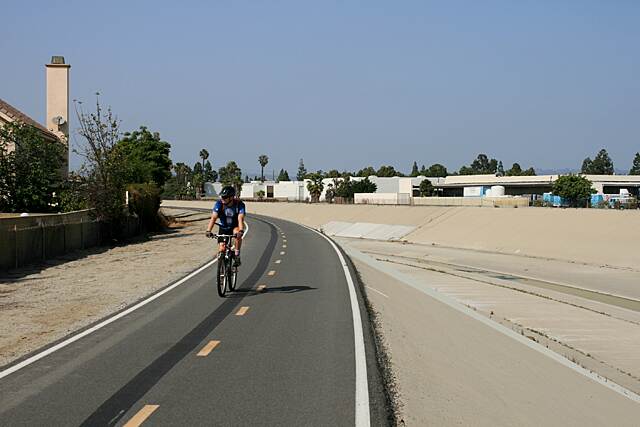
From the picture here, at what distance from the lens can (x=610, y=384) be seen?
9.34m

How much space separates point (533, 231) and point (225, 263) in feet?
126

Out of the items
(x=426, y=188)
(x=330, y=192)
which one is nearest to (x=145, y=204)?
(x=426, y=188)

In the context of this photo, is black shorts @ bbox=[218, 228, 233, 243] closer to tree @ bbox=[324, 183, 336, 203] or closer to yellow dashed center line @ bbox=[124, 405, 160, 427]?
yellow dashed center line @ bbox=[124, 405, 160, 427]

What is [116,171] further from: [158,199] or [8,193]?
[158,199]

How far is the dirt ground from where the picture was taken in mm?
11055

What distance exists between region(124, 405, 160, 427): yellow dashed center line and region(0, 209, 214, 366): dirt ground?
118 inches

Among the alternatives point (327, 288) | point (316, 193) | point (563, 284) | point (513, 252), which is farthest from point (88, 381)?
point (316, 193)

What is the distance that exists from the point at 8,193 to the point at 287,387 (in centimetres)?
2817

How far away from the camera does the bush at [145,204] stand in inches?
1586

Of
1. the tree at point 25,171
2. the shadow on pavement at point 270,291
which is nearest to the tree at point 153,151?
the tree at point 25,171

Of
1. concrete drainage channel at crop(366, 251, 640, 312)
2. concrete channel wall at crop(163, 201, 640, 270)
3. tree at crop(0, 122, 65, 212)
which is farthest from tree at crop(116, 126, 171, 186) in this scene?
concrete drainage channel at crop(366, 251, 640, 312)

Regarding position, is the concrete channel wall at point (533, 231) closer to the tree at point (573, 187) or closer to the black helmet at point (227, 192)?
the black helmet at point (227, 192)

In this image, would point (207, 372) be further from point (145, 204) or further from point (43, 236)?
point (145, 204)

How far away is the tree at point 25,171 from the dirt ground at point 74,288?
5.68 meters
